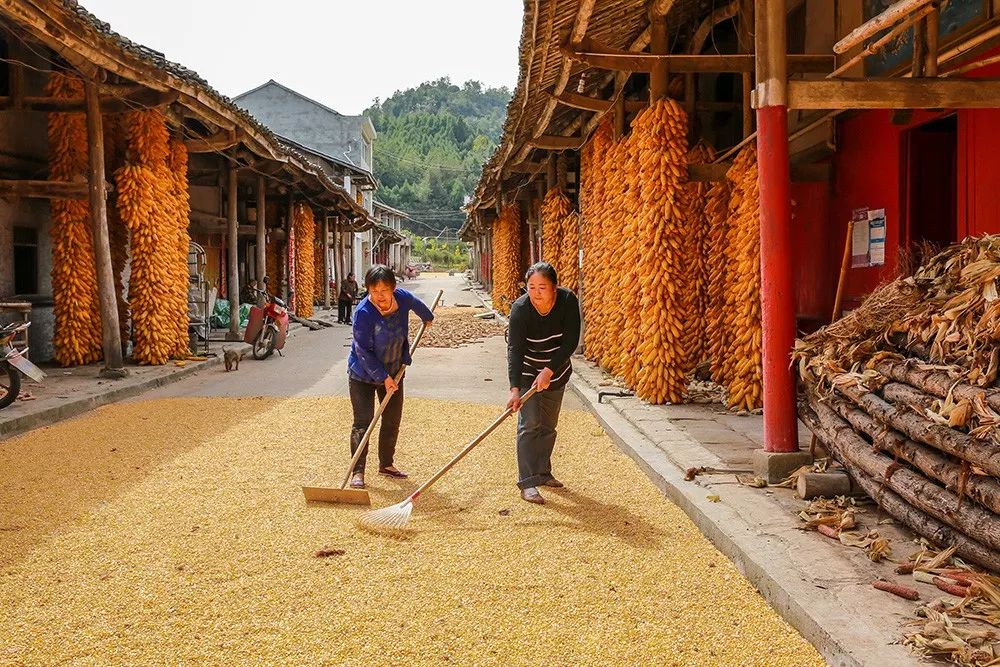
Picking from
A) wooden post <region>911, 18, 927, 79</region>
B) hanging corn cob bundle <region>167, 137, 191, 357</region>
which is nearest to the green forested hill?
hanging corn cob bundle <region>167, 137, 191, 357</region>

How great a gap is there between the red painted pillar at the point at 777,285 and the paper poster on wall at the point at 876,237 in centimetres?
306

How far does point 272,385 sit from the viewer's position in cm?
1157

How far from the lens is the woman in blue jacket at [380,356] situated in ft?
19.4

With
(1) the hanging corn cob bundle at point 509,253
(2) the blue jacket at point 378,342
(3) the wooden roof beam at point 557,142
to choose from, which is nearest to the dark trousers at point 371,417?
(2) the blue jacket at point 378,342

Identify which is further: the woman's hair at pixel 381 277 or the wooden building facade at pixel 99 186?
the wooden building facade at pixel 99 186

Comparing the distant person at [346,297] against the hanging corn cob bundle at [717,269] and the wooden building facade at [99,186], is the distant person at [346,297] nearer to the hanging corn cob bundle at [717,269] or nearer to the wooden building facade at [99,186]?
the wooden building facade at [99,186]

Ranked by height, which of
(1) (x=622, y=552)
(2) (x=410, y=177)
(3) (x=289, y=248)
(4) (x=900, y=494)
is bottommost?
(1) (x=622, y=552)

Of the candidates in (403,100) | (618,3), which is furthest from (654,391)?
(403,100)

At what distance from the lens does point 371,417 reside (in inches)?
243

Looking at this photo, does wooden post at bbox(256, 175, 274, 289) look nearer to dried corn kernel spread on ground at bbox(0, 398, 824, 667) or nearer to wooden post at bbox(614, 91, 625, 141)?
wooden post at bbox(614, 91, 625, 141)

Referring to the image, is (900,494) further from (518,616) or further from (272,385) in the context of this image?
(272,385)

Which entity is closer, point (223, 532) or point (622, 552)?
point (622, 552)

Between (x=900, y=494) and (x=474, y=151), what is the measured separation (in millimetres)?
111750

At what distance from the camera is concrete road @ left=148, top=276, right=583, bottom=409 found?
10750 millimetres
